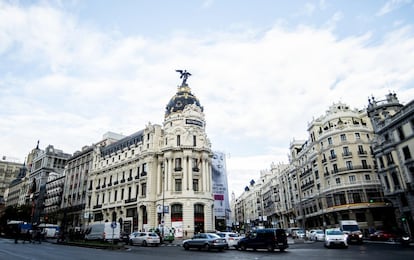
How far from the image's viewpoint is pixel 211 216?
50.0 m

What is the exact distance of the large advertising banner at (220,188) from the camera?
6143 cm

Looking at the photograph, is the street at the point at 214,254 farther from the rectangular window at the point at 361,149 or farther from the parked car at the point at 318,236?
the rectangular window at the point at 361,149

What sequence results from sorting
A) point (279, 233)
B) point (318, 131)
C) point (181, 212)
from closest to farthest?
point (279, 233), point (181, 212), point (318, 131)

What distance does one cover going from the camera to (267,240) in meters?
23.1

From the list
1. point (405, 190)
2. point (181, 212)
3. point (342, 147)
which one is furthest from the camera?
point (342, 147)

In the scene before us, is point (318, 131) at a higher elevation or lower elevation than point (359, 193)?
higher

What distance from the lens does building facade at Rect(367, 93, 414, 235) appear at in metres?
35.1

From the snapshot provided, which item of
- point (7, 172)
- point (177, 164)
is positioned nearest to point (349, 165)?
point (177, 164)

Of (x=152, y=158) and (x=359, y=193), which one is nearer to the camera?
(x=359, y=193)

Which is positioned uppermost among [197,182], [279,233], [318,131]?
[318,131]

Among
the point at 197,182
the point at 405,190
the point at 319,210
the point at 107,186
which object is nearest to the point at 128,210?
the point at 107,186

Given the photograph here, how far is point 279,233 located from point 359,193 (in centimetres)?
3206

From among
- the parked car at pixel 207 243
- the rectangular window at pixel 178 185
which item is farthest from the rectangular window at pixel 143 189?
the parked car at pixel 207 243

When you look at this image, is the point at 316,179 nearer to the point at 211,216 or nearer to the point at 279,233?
the point at 211,216
